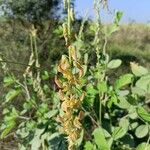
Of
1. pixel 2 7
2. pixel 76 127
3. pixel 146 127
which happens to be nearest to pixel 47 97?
pixel 146 127

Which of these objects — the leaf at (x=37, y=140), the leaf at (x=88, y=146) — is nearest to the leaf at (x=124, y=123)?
the leaf at (x=88, y=146)

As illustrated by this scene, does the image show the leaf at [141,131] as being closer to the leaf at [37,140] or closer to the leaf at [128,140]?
the leaf at [128,140]

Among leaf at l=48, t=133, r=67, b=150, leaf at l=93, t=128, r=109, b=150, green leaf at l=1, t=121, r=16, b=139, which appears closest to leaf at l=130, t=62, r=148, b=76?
leaf at l=93, t=128, r=109, b=150

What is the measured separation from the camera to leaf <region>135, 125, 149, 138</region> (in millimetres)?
2063

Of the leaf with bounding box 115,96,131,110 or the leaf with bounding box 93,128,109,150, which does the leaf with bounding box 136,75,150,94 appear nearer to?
the leaf with bounding box 115,96,131,110

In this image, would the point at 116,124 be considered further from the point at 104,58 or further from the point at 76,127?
the point at 76,127

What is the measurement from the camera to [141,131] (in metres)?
2.08

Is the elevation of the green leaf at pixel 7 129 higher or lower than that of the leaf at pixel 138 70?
lower

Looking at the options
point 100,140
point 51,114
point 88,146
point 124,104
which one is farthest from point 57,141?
point 100,140

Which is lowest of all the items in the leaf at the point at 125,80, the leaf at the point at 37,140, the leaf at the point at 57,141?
the leaf at the point at 37,140

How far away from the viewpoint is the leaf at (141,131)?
206 centimetres

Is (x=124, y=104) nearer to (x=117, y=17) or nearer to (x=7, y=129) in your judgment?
(x=117, y=17)

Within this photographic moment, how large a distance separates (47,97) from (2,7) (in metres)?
10.3

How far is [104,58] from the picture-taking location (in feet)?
7.54
